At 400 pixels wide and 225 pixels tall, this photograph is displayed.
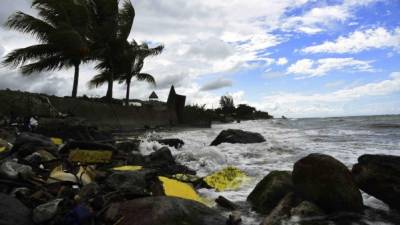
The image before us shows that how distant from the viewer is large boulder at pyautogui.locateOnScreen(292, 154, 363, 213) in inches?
165

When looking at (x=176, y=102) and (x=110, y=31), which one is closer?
(x=110, y=31)

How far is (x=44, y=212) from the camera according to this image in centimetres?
297

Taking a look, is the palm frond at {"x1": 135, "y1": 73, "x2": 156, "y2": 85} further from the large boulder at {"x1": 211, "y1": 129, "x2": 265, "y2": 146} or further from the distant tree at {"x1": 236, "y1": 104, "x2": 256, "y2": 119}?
the distant tree at {"x1": 236, "y1": 104, "x2": 256, "y2": 119}

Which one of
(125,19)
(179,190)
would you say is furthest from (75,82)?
(179,190)

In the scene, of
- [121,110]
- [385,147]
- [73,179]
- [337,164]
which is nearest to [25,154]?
[73,179]

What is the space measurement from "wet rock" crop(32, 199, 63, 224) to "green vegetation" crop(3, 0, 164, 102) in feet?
43.7

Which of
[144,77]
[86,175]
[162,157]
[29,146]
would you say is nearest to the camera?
[86,175]

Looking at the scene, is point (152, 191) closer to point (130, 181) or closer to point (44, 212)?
point (130, 181)

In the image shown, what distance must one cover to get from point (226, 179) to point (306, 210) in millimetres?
1919

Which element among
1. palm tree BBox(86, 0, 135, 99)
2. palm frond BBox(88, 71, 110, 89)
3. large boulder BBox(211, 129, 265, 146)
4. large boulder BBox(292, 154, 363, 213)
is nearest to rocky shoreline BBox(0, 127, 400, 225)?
large boulder BBox(292, 154, 363, 213)

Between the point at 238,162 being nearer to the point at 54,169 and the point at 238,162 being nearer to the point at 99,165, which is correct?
the point at 99,165

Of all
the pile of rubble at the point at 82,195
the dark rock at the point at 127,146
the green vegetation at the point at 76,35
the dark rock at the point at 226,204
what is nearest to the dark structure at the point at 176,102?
the green vegetation at the point at 76,35

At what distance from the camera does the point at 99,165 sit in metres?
5.41

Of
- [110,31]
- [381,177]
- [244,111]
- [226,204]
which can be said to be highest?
[110,31]
